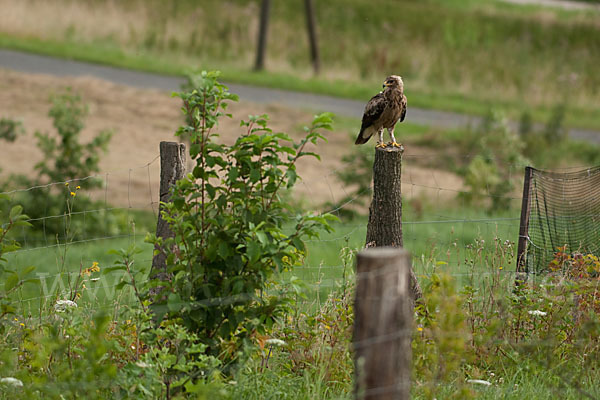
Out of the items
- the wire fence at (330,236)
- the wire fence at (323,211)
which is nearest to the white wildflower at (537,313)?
the wire fence at (330,236)

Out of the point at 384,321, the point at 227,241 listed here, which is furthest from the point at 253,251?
the point at 384,321

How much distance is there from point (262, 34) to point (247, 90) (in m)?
2.59

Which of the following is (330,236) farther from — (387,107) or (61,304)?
(61,304)

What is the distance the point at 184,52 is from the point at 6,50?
193 inches

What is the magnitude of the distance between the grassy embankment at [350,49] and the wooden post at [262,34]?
1.29 ft

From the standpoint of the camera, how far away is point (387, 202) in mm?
5504

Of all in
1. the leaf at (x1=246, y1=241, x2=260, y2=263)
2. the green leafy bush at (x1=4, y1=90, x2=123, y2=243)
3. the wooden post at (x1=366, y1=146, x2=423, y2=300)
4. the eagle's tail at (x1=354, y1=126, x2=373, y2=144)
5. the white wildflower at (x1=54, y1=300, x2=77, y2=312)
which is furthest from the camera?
the green leafy bush at (x1=4, y1=90, x2=123, y2=243)

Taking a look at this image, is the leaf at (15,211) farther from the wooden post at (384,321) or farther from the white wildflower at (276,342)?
the wooden post at (384,321)

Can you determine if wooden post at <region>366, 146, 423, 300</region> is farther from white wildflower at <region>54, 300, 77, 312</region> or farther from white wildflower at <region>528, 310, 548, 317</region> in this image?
white wildflower at <region>54, 300, 77, 312</region>

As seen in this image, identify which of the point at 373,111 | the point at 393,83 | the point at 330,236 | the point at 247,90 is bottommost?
the point at 330,236

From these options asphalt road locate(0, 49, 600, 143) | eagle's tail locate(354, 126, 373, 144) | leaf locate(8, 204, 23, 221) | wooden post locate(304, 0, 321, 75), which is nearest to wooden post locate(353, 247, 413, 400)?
leaf locate(8, 204, 23, 221)

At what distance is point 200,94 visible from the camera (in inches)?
168

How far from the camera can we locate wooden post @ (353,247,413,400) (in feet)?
9.96

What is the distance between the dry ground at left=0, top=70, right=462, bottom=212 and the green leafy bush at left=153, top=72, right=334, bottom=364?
284 inches
